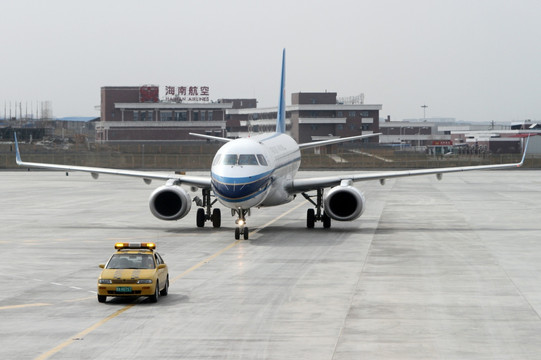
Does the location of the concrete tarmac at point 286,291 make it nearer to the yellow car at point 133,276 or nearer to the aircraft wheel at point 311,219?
the yellow car at point 133,276

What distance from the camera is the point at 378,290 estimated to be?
89.6 feet

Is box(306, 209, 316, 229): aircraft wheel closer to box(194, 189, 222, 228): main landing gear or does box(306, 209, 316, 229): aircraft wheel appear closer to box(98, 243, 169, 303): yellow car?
box(194, 189, 222, 228): main landing gear

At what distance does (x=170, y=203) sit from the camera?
46.1 meters

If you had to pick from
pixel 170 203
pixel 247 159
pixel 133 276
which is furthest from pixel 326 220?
pixel 133 276

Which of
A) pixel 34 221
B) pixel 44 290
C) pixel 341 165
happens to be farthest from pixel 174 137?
pixel 44 290

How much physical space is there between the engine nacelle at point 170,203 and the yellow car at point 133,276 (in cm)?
1917

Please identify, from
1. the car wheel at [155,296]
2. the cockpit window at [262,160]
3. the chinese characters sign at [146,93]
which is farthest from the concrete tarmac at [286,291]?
the chinese characters sign at [146,93]

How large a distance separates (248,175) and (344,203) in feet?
22.8

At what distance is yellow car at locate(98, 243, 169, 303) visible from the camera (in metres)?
24.6

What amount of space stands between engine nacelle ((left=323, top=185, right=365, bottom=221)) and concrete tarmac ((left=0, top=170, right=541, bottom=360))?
104 cm

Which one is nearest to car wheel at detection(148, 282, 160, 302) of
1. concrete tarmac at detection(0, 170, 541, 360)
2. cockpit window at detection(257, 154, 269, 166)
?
concrete tarmac at detection(0, 170, 541, 360)

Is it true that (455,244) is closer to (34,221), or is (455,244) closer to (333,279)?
(333,279)

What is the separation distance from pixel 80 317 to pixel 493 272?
15120mm

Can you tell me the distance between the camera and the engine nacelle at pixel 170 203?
45.3m
